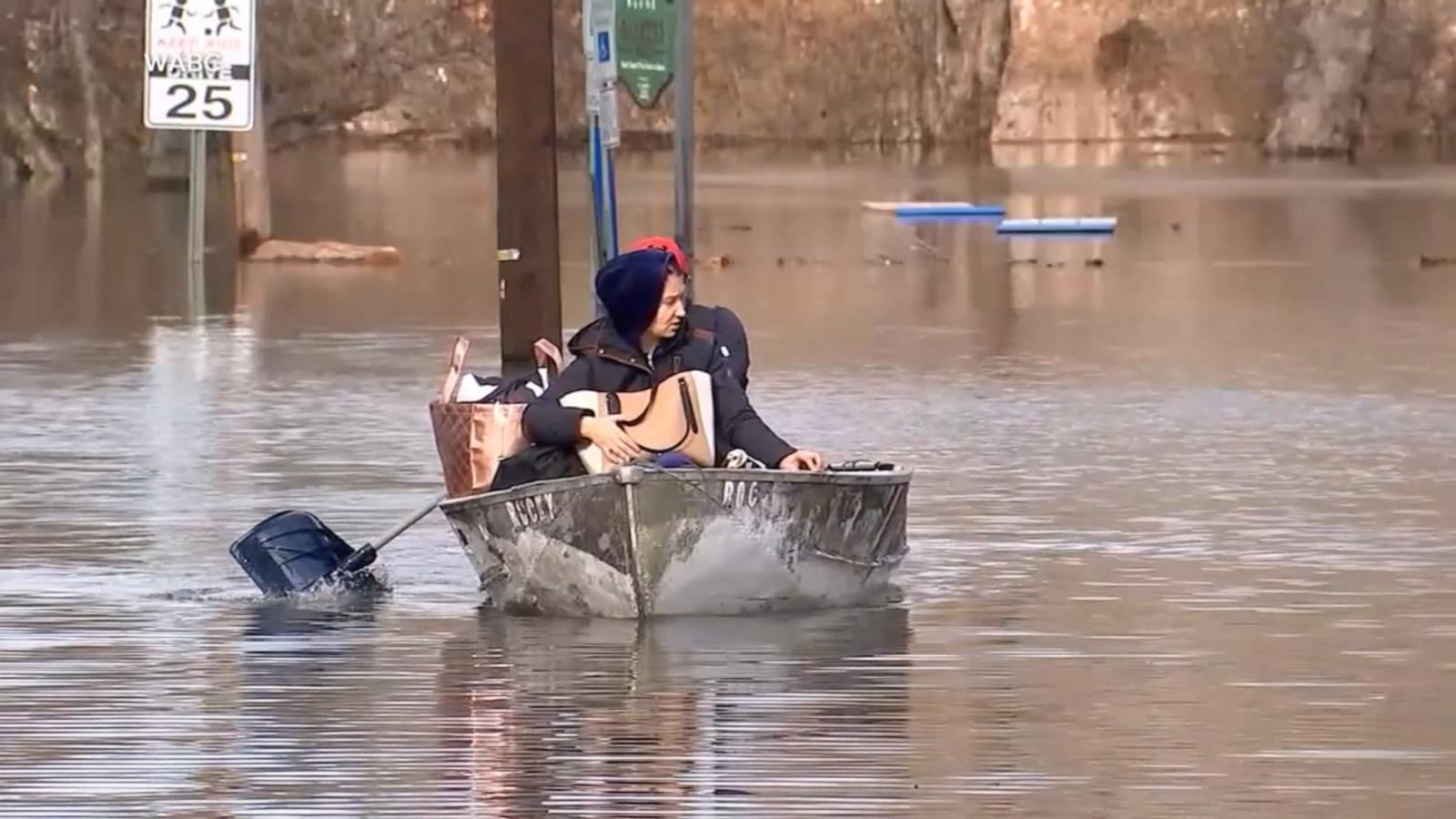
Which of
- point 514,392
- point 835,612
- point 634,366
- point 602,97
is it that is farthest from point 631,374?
point 602,97

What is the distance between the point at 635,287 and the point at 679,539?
0.85 m

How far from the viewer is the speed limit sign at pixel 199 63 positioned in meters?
27.4

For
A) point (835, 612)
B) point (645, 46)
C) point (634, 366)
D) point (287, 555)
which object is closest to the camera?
point (634, 366)

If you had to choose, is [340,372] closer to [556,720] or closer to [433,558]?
[433,558]

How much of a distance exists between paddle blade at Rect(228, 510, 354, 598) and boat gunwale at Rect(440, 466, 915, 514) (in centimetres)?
73

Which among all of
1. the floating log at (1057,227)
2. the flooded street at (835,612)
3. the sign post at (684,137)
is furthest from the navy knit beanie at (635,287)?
the floating log at (1057,227)

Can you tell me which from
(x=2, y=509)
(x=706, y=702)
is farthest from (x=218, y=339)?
(x=706, y=702)

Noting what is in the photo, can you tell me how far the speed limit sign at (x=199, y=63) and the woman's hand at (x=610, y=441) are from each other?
1677cm

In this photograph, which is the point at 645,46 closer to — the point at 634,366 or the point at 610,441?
the point at 634,366

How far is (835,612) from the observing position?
11.4 metres

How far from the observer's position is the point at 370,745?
29.5 feet

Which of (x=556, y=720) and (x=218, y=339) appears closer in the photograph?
(x=556, y=720)

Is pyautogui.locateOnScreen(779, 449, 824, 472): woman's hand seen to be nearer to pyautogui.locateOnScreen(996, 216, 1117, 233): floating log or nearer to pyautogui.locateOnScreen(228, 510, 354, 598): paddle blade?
pyautogui.locateOnScreen(228, 510, 354, 598): paddle blade

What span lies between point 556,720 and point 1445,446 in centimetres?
797
